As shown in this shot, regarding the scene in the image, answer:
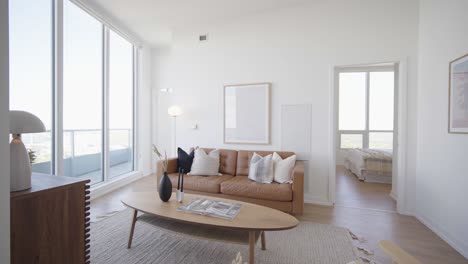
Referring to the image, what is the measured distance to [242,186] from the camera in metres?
2.80

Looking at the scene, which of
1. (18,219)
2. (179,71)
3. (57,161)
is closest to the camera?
(18,219)

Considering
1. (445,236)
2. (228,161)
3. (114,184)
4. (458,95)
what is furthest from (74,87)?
(445,236)

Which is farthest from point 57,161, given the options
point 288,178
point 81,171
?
point 288,178

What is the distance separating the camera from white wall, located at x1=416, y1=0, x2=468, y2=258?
2.00m

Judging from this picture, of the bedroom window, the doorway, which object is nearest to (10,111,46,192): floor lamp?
the doorway

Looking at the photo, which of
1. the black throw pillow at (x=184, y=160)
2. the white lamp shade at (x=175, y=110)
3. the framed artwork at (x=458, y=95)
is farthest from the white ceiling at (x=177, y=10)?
Result: the black throw pillow at (x=184, y=160)

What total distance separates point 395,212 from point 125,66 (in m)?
5.51

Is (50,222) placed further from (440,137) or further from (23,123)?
(440,137)

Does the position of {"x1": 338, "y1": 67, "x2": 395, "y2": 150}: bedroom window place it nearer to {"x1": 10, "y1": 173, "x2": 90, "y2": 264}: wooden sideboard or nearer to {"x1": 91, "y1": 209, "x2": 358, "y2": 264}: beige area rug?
{"x1": 91, "y1": 209, "x2": 358, "y2": 264}: beige area rug

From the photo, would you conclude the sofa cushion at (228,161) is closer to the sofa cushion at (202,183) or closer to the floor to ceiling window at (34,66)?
the sofa cushion at (202,183)

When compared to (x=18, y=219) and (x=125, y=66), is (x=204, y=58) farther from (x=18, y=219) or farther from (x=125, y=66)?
(x=18, y=219)

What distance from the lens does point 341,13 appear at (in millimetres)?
3131

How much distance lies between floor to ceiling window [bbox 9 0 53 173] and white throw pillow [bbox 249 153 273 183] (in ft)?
9.12

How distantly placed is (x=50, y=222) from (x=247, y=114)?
293cm
